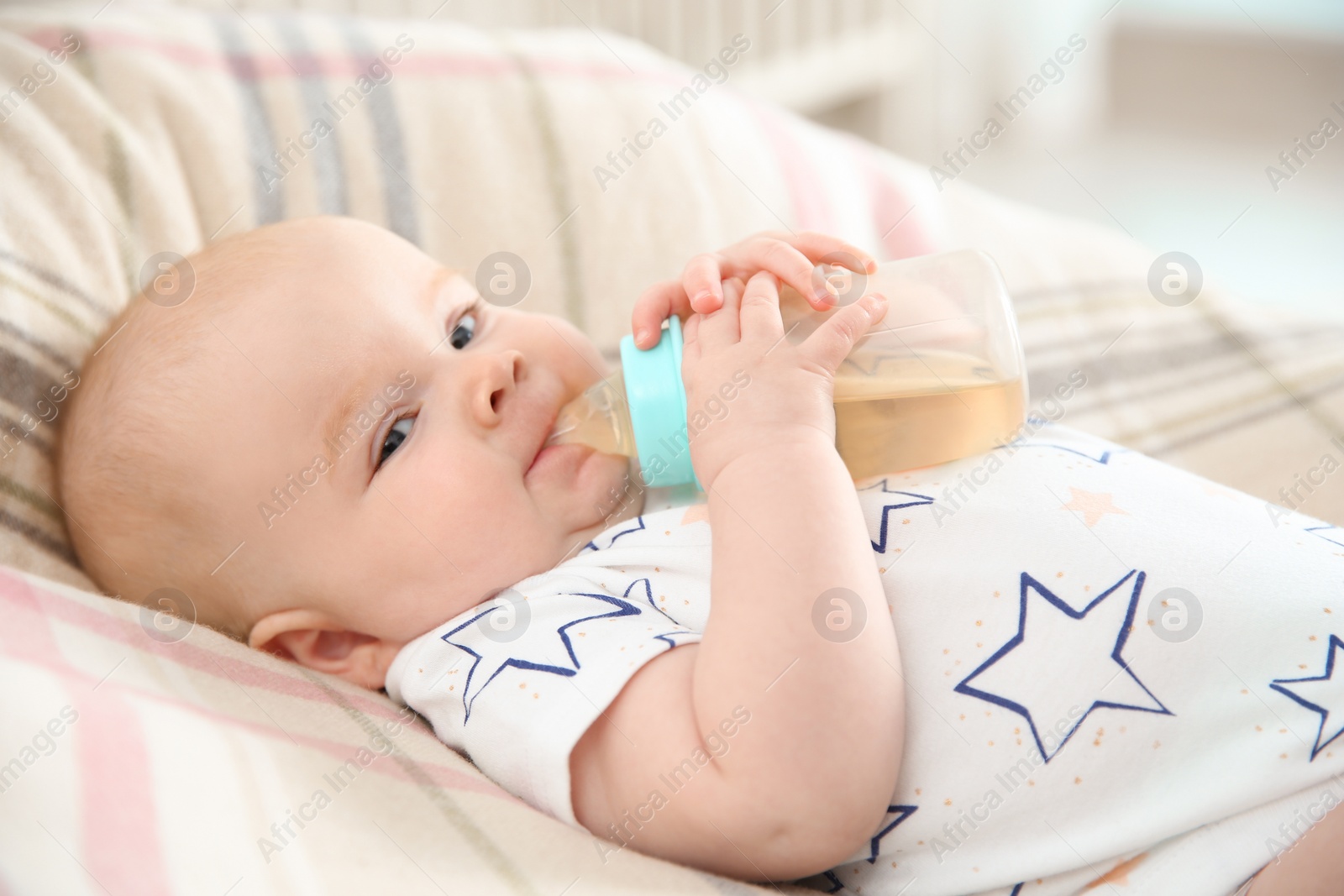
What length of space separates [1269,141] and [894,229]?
2.25 m

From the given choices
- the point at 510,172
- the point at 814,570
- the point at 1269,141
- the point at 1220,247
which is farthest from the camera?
the point at 1269,141

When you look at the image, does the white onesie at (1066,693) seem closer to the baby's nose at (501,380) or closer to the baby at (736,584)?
the baby at (736,584)

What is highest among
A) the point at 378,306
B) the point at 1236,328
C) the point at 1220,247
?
the point at 378,306

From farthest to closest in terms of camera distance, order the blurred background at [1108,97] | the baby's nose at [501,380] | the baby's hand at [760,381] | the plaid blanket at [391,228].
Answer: the blurred background at [1108,97] < the baby's nose at [501,380] < the baby's hand at [760,381] < the plaid blanket at [391,228]

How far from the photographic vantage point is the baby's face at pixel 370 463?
774 mm

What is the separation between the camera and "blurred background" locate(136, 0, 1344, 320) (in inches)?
92.8

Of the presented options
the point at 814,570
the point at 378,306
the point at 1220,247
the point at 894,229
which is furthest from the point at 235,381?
the point at 1220,247

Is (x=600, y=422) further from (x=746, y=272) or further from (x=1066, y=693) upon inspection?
(x=1066, y=693)

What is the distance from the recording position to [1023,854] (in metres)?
0.67

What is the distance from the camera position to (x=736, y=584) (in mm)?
651

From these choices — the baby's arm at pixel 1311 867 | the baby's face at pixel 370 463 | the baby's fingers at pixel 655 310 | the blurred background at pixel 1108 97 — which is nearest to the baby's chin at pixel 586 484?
the baby's face at pixel 370 463

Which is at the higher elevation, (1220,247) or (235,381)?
(235,381)

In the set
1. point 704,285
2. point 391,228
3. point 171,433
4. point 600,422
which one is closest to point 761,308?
point 704,285

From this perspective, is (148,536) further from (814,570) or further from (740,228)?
(740,228)
